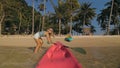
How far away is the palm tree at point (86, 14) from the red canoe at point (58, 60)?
4387 cm

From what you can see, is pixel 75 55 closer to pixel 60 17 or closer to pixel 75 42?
pixel 75 42

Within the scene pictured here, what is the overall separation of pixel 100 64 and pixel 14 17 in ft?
131

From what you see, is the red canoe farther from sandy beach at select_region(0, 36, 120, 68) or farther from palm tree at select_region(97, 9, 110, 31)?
palm tree at select_region(97, 9, 110, 31)

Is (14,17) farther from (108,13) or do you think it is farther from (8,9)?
(108,13)

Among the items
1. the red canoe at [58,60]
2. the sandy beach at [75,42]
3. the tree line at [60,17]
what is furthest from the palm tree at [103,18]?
the red canoe at [58,60]

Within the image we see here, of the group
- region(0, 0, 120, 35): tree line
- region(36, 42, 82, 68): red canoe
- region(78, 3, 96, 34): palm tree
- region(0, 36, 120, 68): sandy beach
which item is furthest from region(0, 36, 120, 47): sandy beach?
region(78, 3, 96, 34): palm tree

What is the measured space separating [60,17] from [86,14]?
25.1ft

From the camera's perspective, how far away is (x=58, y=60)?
10.9m

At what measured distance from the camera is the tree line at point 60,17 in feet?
160

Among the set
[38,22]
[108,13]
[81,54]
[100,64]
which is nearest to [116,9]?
[108,13]

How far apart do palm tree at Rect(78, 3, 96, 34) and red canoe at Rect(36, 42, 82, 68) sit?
43868mm

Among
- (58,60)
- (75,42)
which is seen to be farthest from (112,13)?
(58,60)

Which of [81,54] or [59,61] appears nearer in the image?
[59,61]

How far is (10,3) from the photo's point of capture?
47.4 metres
